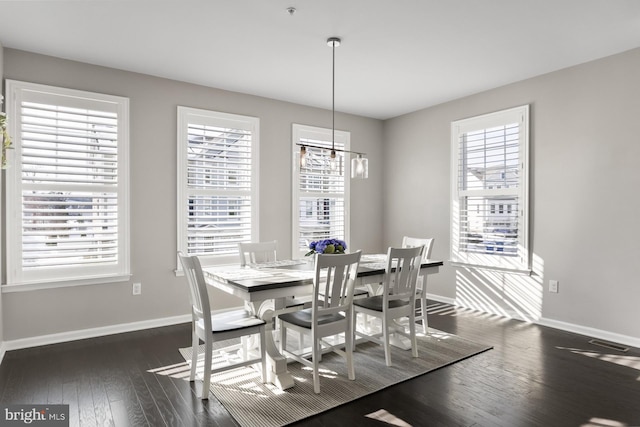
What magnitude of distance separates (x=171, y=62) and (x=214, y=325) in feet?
8.80

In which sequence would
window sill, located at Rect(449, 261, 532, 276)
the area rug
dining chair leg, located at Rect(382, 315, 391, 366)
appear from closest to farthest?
1. the area rug
2. dining chair leg, located at Rect(382, 315, 391, 366)
3. window sill, located at Rect(449, 261, 532, 276)

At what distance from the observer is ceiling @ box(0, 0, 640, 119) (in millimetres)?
2881

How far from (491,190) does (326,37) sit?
9.10 ft

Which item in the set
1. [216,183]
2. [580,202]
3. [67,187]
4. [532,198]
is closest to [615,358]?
[580,202]

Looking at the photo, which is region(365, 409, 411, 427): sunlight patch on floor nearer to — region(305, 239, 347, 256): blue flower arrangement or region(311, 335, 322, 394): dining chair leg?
region(311, 335, 322, 394): dining chair leg

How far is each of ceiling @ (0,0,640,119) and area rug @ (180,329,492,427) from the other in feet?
8.99

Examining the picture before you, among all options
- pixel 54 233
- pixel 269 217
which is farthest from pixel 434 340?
pixel 54 233

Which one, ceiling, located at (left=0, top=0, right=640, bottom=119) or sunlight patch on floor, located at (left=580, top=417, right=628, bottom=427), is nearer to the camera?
sunlight patch on floor, located at (left=580, top=417, right=628, bottom=427)

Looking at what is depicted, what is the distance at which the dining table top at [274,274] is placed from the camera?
107 inches

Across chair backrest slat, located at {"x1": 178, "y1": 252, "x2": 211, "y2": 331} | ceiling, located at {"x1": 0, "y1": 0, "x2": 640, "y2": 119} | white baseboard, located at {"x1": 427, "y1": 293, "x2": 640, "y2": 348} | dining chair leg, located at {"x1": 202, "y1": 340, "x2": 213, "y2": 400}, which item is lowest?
white baseboard, located at {"x1": 427, "y1": 293, "x2": 640, "y2": 348}

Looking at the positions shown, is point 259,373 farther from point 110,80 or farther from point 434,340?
point 110,80

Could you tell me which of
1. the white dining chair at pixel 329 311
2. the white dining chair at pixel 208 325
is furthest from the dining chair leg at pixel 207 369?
the white dining chair at pixel 329 311

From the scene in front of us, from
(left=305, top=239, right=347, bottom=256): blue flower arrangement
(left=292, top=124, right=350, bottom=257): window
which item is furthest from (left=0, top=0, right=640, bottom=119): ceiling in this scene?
(left=305, top=239, right=347, bottom=256): blue flower arrangement

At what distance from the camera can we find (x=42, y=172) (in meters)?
3.67
